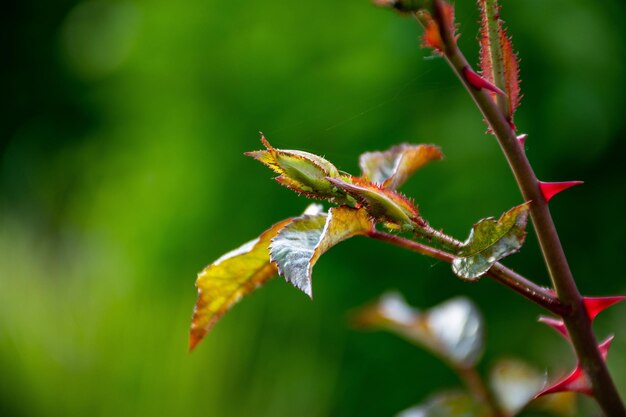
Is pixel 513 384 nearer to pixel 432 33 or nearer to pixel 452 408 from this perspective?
pixel 452 408

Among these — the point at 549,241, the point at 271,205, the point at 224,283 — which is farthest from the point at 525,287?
the point at 271,205

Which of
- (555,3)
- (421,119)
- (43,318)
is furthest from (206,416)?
(555,3)

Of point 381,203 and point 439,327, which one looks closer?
point 381,203

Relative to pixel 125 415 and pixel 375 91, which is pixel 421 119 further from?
pixel 125 415

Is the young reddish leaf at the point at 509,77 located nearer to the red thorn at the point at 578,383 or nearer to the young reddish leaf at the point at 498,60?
the young reddish leaf at the point at 498,60

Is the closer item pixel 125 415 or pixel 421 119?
pixel 125 415

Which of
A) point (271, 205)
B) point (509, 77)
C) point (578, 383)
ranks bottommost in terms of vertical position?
point (271, 205)
